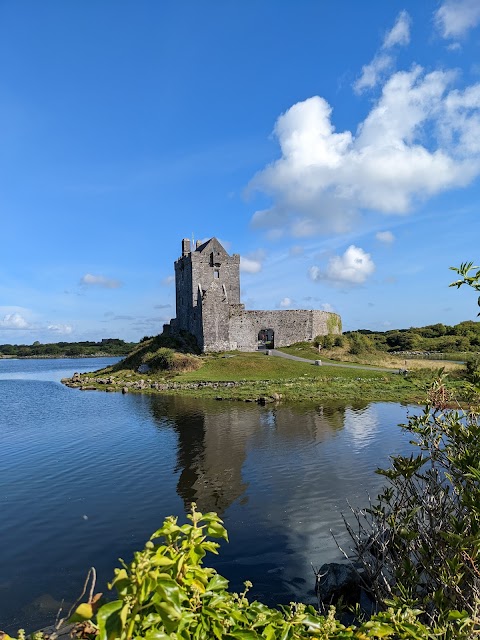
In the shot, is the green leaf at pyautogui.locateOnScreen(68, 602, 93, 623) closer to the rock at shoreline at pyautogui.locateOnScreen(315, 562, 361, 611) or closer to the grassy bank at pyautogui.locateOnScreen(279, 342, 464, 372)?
the rock at shoreline at pyautogui.locateOnScreen(315, 562, 361, 611)

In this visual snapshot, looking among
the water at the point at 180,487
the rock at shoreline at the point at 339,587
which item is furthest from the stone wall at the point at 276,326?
the rock at shoreline at the point at 339,587

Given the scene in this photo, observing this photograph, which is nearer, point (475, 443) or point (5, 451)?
point (475, 443)

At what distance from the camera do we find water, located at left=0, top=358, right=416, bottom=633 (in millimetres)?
10094

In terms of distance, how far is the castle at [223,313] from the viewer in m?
58.4

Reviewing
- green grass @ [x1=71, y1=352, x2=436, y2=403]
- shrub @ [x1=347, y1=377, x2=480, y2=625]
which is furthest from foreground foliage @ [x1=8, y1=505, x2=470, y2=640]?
green grass @ [x1=71, y1=352, x2=436, y2=403]

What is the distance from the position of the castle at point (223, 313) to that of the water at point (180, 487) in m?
29.0

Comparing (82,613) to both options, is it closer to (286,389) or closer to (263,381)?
(286,389)

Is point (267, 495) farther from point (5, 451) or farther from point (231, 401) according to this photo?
point (231, 401)

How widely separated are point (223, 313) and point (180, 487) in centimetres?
4343

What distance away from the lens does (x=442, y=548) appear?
18.2 feet

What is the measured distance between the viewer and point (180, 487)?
50.9 feet

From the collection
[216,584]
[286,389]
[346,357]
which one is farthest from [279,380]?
[216,584]

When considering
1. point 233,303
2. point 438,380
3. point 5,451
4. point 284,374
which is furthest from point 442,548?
point 233,303

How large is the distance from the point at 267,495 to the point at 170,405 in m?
20.1
